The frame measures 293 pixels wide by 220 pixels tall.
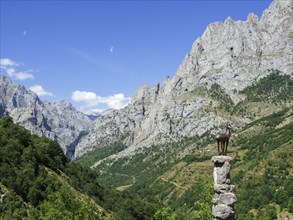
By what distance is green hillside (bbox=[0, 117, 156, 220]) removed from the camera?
74150 mm

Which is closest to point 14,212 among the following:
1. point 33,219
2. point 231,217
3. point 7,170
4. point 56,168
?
point 33,219

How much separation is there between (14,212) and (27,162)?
27344 millimetres

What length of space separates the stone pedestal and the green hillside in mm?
33621

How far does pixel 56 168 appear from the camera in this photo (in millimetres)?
123438

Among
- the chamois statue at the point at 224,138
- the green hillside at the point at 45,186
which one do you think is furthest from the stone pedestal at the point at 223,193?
the green hillside at the point at 45,186

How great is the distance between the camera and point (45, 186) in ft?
326

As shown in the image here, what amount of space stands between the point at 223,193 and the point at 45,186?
81.0m

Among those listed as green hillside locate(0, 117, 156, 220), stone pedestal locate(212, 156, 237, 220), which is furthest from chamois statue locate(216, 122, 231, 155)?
green hillside locate(0, 117, 156, 220)

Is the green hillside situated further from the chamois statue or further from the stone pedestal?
the chamois statue

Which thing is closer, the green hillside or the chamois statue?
the chamois statue

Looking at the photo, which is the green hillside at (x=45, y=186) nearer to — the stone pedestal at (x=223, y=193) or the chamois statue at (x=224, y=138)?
the stone pedestal at (x=223, y=193)

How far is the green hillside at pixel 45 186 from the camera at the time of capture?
74150 mm

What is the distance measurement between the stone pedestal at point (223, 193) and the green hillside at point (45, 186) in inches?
1324

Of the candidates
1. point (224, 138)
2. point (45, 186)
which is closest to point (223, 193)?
point (224, 138)
